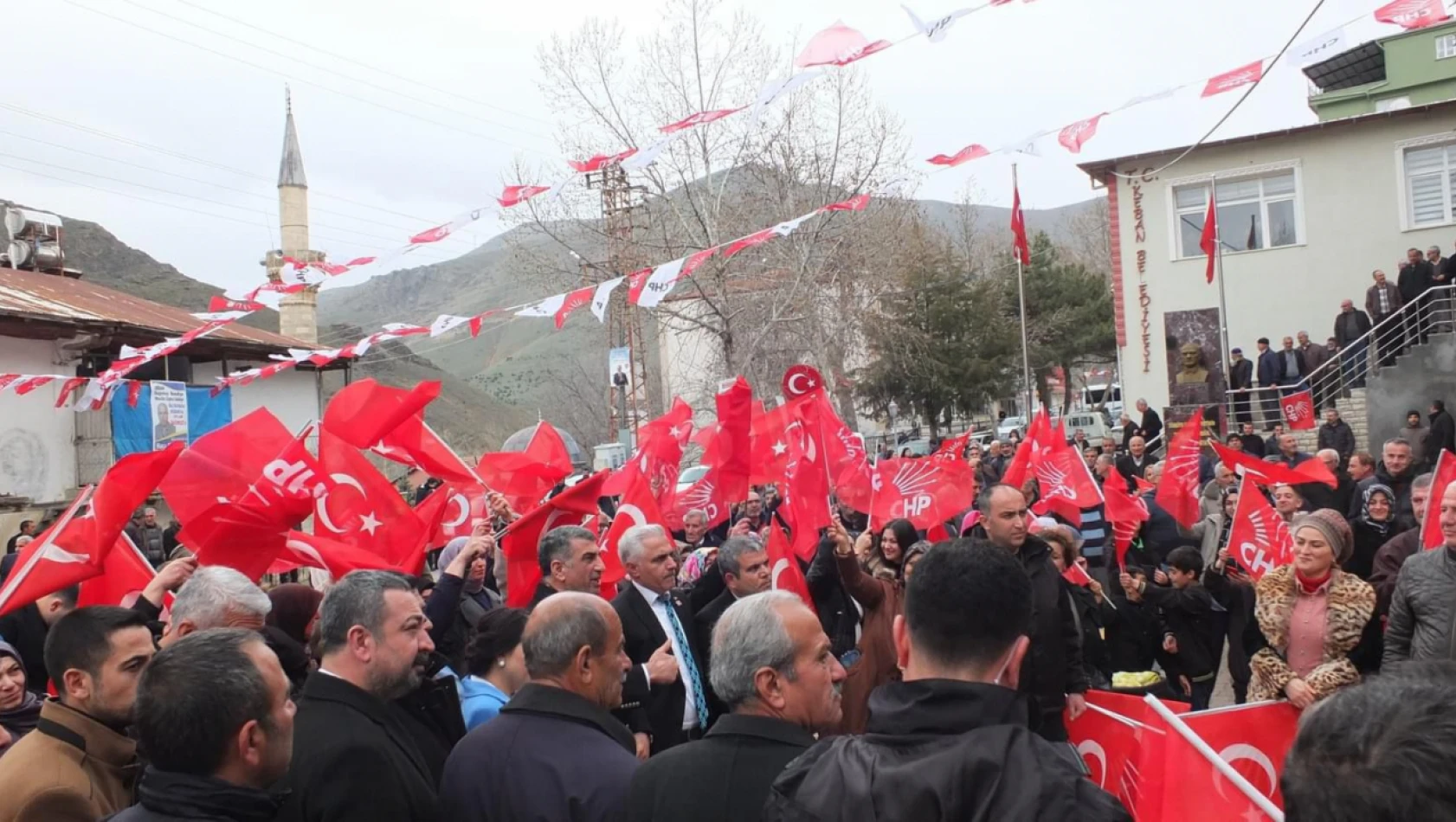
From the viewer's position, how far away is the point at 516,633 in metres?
4.62

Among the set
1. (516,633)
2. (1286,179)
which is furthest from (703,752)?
(1286,179)

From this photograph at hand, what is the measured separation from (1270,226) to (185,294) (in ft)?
266

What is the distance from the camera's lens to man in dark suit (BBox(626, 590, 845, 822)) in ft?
9.86

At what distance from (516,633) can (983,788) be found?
107 inches

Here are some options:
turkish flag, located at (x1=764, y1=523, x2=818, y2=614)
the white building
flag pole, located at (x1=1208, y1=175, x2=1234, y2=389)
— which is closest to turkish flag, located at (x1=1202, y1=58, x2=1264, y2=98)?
turkish flag, located at (x1=764, y1=523, x2=818, y2=614)

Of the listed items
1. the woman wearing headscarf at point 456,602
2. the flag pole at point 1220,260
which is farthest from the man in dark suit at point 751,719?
the flag pole at point 1220,260

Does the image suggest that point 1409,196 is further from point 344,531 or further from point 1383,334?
point 344,531

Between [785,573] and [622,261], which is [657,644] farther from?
[622,261]

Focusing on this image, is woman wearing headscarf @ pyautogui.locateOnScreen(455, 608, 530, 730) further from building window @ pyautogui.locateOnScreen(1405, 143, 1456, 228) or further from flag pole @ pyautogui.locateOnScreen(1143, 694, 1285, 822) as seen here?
building window @ pyautogui.locateOnScreen(1405, 143, 1456, 228)

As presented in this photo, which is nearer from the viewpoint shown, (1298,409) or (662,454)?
(662,454)

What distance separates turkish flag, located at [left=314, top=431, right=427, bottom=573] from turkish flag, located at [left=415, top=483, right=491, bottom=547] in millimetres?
105

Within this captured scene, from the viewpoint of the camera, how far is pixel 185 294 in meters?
88.8

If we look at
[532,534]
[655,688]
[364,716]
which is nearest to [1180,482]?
[532,534]

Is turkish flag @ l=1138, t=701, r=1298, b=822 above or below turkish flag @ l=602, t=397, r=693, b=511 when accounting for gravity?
below
